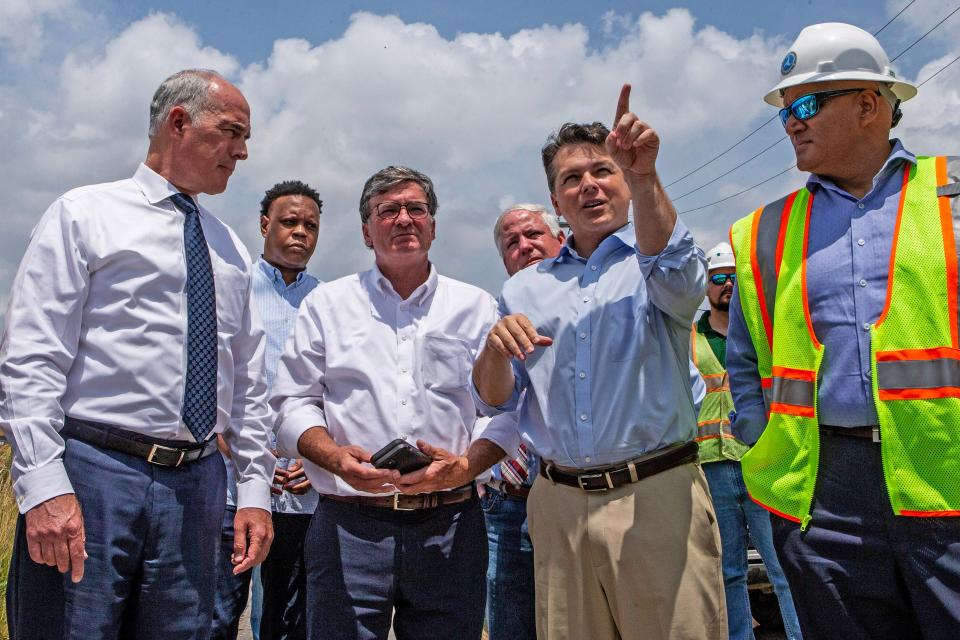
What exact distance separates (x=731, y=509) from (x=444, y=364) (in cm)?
232

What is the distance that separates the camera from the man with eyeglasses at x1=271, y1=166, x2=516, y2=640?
10.2 feet

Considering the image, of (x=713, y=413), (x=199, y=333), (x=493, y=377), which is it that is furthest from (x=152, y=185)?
(x=713, y=413)

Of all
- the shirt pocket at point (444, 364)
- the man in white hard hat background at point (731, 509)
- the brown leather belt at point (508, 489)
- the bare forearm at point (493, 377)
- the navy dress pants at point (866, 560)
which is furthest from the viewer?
the man in white hard hat background at point (731, 509)

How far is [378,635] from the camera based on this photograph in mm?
3109

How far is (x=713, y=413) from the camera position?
4.95 meters

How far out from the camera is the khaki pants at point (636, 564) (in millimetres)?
2611

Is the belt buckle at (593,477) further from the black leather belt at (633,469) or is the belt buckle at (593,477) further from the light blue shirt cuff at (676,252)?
the light blue shirt cuff at (676,252)

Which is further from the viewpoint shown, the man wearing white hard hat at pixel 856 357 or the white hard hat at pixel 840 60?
the white hard hat at pixel 840 60

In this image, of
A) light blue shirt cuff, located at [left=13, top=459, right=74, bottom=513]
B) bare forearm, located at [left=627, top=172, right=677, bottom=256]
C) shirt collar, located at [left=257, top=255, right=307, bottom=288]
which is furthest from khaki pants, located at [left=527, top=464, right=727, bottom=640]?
shirt collar, located at [left=257, top=255, right=307, bottom=288]

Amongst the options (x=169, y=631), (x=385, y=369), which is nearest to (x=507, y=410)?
(x=385, y=369)

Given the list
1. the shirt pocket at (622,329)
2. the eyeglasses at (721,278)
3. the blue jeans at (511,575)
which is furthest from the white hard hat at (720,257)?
the shirt pocket at (622,329)

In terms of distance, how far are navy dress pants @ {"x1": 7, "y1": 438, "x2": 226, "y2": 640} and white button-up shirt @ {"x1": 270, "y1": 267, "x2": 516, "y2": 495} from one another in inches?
23.6

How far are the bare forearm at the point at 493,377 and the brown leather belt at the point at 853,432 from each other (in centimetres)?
108

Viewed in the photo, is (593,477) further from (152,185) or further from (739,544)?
(739,544)
